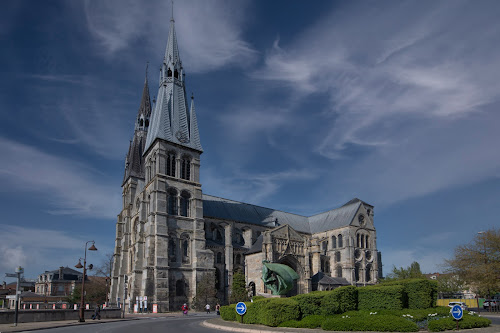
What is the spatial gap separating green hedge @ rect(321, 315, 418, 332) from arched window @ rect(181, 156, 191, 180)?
1503 inches

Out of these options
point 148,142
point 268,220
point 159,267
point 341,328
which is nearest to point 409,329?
point 341,328

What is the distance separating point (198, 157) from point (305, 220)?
96.3ft

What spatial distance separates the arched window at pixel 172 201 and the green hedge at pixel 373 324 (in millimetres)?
35364

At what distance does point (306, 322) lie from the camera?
1980cm

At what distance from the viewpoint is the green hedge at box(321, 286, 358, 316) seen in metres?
21.9

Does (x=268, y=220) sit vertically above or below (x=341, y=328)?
above

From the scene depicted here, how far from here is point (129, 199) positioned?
62406 mm

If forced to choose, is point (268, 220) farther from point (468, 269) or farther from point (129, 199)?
point (468, 269)

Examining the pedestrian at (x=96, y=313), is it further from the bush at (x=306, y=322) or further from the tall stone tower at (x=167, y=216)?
the bush at (x=306, y=322)

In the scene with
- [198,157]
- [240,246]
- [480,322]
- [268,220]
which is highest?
[198,157]

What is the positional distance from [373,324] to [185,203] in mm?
38021

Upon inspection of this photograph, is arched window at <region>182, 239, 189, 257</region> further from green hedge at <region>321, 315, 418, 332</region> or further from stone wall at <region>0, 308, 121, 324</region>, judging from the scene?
green hedge at <region>321, 315, 418, 332</region>

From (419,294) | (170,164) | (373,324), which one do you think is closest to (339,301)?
(419,294)

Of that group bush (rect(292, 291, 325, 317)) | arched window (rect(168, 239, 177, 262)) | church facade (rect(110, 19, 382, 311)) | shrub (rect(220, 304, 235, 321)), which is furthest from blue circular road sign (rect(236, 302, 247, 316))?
arched window (rect(168, 239, 177, 262))
